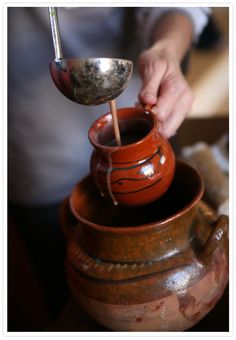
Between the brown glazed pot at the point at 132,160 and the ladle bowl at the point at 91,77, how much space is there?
0.07 metres

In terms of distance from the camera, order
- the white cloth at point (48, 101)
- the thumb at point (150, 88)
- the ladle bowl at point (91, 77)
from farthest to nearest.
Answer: the white cloth at point (48, 101) < the thumb at point (150, 88) < the ladle bowl at point (91, 77)

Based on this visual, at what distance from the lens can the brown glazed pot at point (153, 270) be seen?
1.85 feet

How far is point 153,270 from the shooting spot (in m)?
0.57

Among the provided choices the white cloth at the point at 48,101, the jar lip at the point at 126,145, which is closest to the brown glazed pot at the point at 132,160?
the jar lip at the point at 126,145

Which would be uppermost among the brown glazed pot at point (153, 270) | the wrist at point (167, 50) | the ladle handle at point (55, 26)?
the ladle handle at point (55, 26)

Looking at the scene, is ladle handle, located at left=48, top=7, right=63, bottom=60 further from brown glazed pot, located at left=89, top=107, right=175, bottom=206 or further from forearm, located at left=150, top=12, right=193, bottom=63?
forearm, located at left=150, top=12, right=193, bottom=63

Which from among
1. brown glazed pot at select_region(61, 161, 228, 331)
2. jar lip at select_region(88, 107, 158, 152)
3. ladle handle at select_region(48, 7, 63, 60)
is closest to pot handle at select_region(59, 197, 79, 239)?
brown glazed pot at select_region(61, 161, 228, 331)

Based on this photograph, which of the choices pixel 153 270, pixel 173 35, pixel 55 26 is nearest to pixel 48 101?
pixel 173 35

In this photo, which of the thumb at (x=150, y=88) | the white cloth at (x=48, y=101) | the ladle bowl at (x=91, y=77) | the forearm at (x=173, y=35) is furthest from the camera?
the white cloth at (x=48, y=101)

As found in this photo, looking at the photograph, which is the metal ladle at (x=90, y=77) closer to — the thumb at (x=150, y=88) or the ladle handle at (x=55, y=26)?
the ladle handle at (x=55, y=26)

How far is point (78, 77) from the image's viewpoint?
50cm

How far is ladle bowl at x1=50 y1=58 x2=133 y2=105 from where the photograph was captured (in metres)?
0.49

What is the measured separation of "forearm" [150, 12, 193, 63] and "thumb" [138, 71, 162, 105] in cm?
8

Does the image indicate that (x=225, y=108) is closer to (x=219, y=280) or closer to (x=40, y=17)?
(x=40, y=17)
